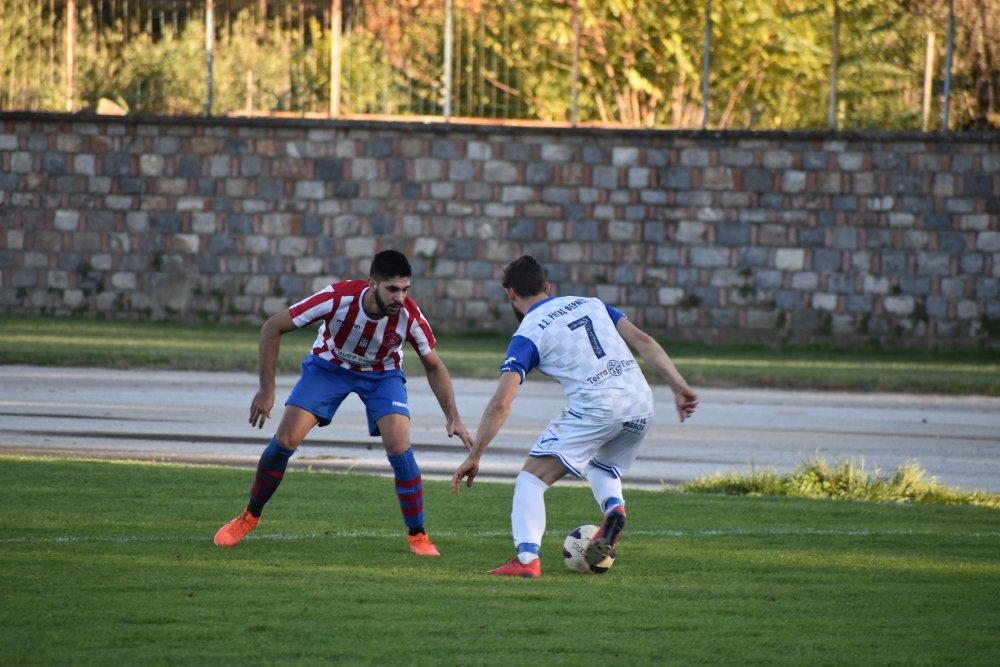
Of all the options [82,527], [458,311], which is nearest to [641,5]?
[458,311]

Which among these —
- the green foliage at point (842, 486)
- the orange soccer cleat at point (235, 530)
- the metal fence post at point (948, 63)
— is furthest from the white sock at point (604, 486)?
the metal fence post at point (948, 63)

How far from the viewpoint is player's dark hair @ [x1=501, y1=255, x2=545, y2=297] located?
7.73 metres

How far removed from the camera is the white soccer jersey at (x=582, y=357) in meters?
7.62

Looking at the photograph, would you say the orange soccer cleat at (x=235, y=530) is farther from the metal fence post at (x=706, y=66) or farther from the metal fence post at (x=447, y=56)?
the metal fence post at (x=706, y=66)

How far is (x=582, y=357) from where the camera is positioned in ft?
25.1

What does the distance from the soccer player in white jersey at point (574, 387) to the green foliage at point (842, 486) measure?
12.0 feet

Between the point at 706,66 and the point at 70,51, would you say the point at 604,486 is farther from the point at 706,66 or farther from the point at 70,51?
the point at 70,51

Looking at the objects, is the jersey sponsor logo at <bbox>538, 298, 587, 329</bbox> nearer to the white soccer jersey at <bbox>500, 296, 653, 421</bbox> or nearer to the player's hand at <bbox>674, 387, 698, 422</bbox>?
the white soccer jersey at <bbox>500, 296, 653, 421</bbox>

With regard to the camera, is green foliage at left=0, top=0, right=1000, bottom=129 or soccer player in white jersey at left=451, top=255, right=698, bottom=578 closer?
soccer player in white jersey at left=451, top=255, right=698, bottom=578

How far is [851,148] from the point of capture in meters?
23.4

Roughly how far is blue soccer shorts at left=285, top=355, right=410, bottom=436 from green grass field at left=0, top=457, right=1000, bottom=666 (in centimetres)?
77

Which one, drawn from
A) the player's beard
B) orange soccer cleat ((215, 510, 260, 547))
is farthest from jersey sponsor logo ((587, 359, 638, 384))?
orange soccer cleat ((215, 510, 260, 547))

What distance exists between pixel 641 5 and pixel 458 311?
625 centimetres

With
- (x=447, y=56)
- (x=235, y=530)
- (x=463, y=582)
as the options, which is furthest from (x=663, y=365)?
(x=447, y=56)
